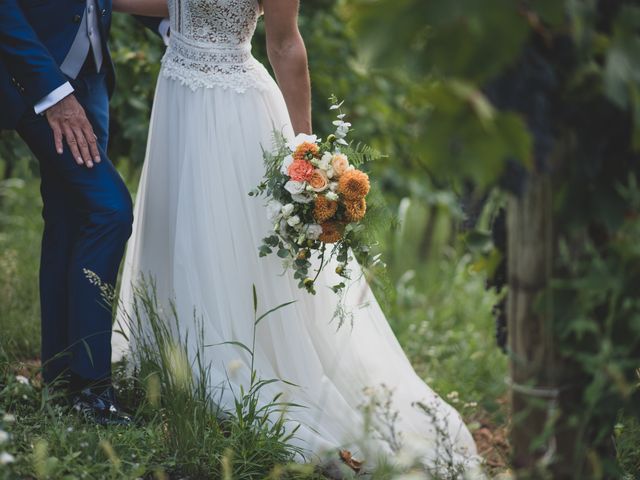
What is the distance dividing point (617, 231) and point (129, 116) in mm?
2857

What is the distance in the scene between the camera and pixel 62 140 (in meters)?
2.73

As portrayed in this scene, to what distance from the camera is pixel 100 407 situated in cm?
276

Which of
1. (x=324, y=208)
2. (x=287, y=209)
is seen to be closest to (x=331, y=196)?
(x=324, y=208)

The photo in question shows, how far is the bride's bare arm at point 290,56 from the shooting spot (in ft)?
9.00

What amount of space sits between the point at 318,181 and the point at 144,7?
1.10 m

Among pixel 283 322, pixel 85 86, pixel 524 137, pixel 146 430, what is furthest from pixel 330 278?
pixel 524 137

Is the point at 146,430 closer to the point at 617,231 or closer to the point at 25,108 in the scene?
the point at 25,108

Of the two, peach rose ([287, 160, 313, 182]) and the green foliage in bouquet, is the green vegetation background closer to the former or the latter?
the green foliage in bouquet

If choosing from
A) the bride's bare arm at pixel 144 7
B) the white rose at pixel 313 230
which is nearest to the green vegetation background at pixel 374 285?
the white rose at pixel 313 230

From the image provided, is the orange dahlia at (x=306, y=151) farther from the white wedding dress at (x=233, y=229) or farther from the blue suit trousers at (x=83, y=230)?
the blue suit trousers at (x=83, y=230)

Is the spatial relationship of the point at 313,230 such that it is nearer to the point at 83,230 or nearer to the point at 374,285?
the point at 83,230

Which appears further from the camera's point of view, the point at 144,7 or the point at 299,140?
the point at 144,7

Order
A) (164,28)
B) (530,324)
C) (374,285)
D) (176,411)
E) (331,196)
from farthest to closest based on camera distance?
(374,285) < (164,28) < (331,196) < (176,411) < (530,324)

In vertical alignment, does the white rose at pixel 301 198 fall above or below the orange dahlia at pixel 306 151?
below
